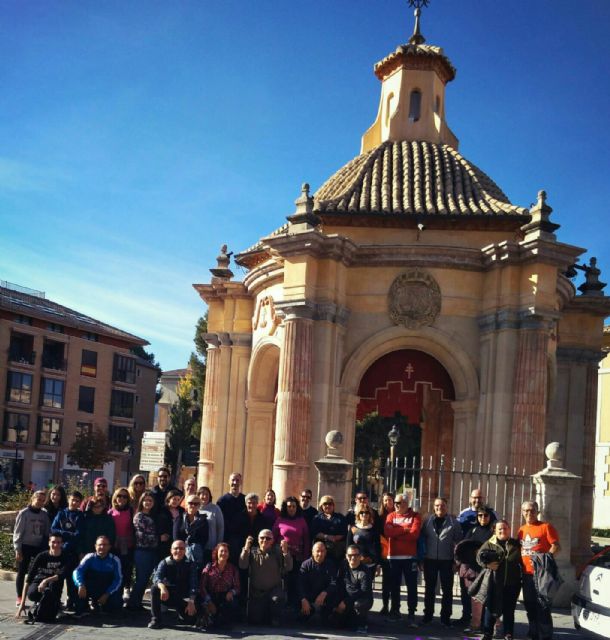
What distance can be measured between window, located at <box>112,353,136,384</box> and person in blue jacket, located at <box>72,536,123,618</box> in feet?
169

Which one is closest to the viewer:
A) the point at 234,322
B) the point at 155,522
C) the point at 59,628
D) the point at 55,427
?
the point at 59,628

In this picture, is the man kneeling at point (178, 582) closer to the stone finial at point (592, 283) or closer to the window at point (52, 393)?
the stone finial at point (592, 283)

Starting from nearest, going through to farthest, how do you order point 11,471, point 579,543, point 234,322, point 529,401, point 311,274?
point 529,401 → point 311,274 → point 579,543 → point 234,322 → point 11,471

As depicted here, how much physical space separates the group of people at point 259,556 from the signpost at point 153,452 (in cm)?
909

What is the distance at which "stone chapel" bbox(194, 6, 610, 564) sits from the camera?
1716 cm

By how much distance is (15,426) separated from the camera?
2046 inches

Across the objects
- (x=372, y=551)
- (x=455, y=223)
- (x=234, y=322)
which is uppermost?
(x=455, y=223)

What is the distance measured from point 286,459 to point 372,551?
19.6 feet

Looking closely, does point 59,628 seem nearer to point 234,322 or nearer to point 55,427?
point 234,322

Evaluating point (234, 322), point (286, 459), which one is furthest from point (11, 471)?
point (286, 459)

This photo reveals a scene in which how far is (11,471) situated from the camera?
51.0 meters

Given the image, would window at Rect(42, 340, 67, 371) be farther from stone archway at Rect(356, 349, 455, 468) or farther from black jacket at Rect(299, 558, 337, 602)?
black jacket at Rect(299, 558, 337, 602)

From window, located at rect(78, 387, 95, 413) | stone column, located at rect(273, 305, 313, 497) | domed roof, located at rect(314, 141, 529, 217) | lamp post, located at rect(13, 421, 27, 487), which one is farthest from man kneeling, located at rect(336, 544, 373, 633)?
window, located at rect(78, 387, 95, 413)

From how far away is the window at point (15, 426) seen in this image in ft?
169
